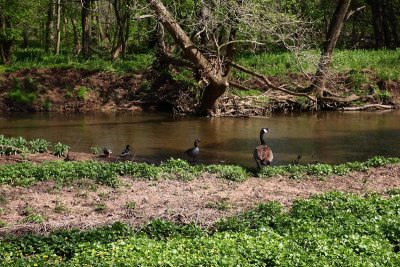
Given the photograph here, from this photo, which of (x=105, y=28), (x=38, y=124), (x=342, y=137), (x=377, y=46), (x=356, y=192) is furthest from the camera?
(x=105, y=28)

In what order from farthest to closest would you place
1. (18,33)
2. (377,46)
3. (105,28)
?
(105,28) → (377,46) → (18,33)

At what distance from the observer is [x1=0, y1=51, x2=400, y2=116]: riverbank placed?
29.6 m

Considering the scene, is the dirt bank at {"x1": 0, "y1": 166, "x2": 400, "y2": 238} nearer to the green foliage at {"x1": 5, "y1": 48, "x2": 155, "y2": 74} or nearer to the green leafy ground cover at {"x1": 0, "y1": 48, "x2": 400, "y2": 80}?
the green leafy ground cover at {"x1": 0, "y1": 48, "x2": 400, "y2": 80}

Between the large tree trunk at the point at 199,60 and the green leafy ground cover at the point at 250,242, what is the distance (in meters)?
12.4

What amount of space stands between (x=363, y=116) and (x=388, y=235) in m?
19.6

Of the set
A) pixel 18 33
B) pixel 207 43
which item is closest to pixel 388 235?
pixel 207 43

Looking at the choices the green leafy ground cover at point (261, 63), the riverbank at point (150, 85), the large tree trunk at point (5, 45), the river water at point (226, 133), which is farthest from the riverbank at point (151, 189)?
the large tree trunk at point (5, 45)

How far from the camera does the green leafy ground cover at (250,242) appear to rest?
8.17 m

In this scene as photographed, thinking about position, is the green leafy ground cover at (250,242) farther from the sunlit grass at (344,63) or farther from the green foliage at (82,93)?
the green foliage at (82,93)

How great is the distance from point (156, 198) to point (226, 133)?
11127 millimetres

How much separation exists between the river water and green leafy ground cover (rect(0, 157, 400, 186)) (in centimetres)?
289

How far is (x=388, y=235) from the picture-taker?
9680 millimetres

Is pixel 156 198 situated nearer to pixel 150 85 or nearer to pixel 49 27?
pixel 150 85

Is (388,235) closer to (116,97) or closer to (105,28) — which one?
(116,97)
